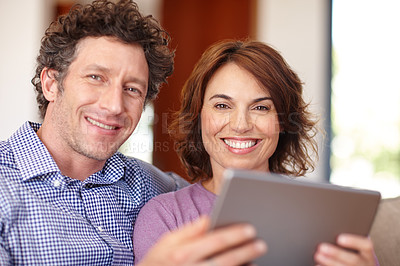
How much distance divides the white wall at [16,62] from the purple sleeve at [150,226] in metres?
2.82

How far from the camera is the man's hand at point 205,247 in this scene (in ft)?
3.18

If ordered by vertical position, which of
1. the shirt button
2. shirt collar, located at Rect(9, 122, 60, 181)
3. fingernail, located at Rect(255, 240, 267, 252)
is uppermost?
shirt collar, located at Rect(9, 122, 60, 181)

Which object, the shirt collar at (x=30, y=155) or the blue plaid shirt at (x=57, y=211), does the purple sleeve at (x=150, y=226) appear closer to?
the blue plaid shirt at (x=57, y=211)

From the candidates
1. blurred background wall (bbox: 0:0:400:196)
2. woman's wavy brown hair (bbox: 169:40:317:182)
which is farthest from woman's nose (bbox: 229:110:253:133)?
blurred background wall (bbox: 0:0:400:196)

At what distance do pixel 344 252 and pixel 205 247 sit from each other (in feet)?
1.48

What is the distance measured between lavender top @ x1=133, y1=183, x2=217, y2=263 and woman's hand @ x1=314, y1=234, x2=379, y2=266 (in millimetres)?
605

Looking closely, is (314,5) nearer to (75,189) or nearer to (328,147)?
(328,147)

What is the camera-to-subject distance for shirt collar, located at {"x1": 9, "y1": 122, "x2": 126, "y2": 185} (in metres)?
1.53

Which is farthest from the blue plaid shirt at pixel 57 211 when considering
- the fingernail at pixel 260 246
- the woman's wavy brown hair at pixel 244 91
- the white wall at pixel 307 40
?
the white wall at pixel 307 40

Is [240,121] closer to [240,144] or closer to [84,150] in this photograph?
[240,144]

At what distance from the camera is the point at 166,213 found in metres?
1.68

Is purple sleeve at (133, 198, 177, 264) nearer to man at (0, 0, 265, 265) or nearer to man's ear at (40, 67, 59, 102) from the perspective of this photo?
man at (0, 0, 265, 265)

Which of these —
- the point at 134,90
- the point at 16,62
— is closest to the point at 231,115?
the point at 134,90

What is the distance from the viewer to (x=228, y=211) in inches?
39.5
